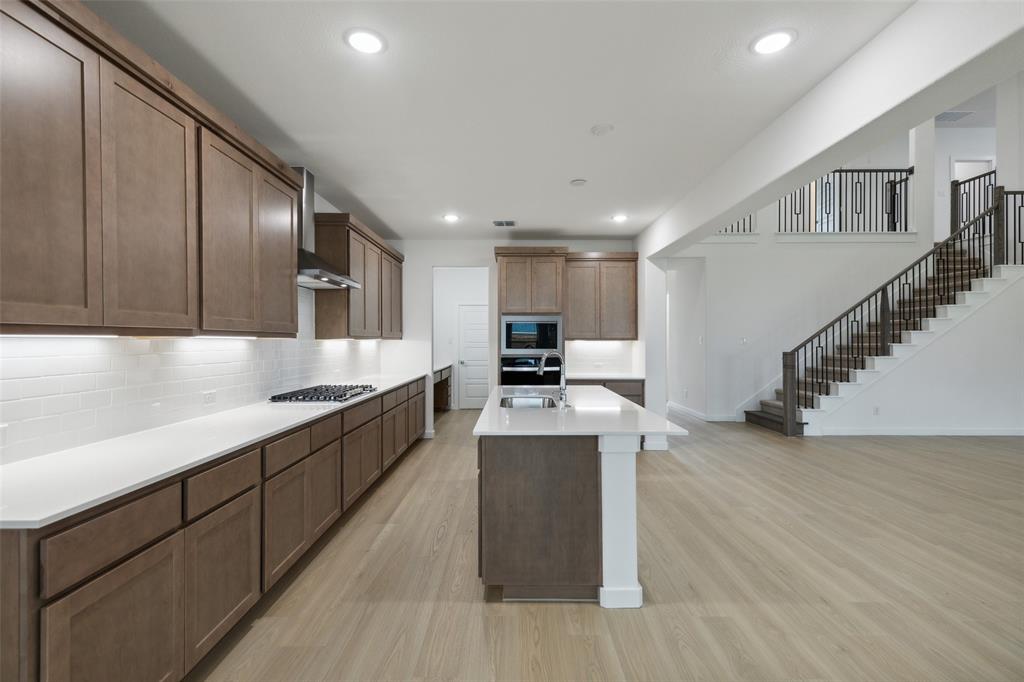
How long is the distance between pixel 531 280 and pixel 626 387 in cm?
179

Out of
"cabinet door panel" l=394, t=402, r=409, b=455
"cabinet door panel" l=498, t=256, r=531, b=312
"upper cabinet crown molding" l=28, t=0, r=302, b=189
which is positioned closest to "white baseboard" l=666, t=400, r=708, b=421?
"cabinet door panel" l=498, t=256, r=531, b=312

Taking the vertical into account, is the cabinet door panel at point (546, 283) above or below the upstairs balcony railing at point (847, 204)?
below

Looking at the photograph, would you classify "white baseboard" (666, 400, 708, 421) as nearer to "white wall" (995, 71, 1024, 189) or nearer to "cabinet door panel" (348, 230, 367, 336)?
"white wall" (995, 71, 1024, 189)

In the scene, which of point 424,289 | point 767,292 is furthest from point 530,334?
point 767,292

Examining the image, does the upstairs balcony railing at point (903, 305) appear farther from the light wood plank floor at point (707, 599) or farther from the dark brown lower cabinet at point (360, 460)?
the dark brown lower cabinet at point (360, 460)

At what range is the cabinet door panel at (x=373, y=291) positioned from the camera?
4.94m

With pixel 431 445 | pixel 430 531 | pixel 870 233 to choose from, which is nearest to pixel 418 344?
pixel 431 445

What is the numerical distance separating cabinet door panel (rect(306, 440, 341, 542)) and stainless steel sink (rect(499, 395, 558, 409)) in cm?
129

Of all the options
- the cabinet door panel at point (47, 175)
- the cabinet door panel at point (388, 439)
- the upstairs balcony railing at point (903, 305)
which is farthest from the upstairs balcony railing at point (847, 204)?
the cabinet door panel at point (47, 175)

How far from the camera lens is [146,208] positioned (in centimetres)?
195

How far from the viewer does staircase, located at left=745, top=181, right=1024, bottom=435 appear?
639 centimetres

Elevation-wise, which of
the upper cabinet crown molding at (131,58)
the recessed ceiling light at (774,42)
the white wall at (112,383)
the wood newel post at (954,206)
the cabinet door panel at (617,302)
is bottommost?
the white wall at (112,383)

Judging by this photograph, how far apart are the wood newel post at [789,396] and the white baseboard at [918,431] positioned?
0.90 feet

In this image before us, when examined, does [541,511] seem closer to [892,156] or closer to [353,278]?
[353,278]
